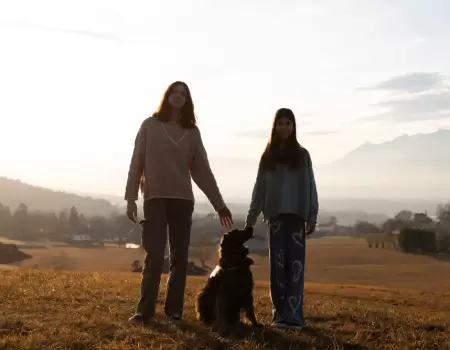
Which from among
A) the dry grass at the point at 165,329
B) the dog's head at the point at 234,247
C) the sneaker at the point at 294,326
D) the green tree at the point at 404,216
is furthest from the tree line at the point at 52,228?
the dog's head at the point at 234,247

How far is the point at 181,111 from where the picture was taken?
22.5ft

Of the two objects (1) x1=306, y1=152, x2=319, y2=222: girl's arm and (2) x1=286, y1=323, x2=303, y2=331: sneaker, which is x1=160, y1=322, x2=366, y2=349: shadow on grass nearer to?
(2) x1=286, y1=323, x2=303, y2=331: sneaker

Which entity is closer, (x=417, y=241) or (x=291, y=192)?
(x=291, y=192)

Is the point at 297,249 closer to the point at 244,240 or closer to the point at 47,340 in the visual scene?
the point at 244,240

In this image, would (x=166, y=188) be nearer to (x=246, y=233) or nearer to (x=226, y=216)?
(x=226, y=216)

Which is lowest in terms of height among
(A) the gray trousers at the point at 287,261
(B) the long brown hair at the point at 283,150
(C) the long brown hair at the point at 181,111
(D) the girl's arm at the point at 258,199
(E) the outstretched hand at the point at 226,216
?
(A) the gray trousers at the point at 287,261

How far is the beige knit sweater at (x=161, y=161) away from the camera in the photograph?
21.8 feet

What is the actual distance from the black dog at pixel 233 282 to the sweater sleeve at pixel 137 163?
1243mm

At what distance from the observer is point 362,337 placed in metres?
6.12

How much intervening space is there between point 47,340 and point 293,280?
2.90 meters

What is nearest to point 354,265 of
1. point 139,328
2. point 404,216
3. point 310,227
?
point 310,227

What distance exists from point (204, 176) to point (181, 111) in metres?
0.85

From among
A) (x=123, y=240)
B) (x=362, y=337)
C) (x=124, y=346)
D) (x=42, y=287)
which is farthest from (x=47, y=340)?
(x=123, y=240)

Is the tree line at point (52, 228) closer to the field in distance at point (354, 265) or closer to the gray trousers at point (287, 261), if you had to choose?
the field in distance at point (354, 265)
